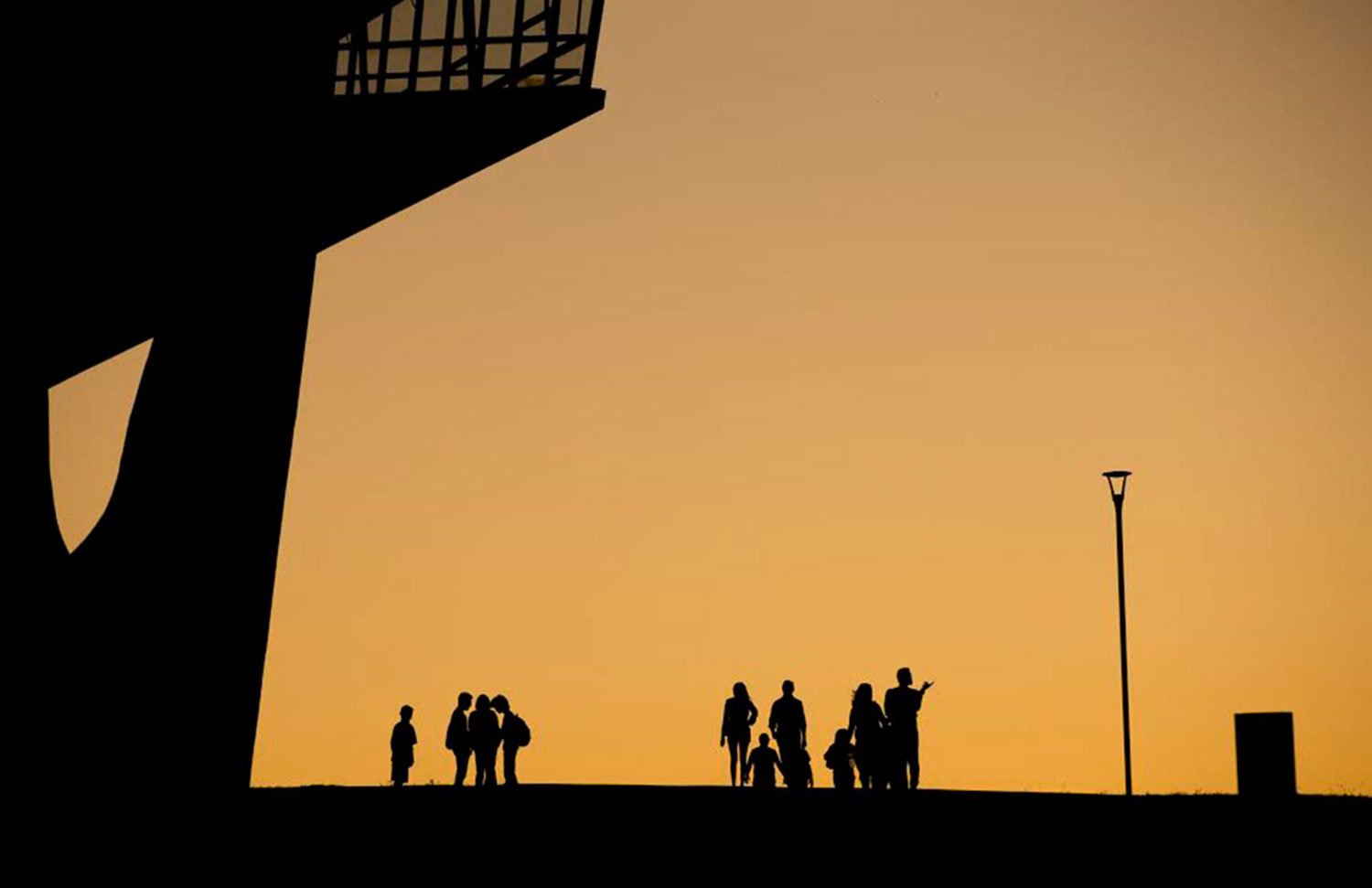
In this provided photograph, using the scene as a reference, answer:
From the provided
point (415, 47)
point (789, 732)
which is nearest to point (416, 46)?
point (415, 47)

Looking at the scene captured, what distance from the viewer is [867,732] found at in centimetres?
2348

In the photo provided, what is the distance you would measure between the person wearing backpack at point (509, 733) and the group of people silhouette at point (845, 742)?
370cm

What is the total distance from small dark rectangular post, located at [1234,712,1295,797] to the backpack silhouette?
969 centimetres

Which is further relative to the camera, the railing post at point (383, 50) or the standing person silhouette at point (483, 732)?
the standing person silhouette at point (483, 732)

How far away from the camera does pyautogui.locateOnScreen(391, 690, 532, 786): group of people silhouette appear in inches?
1088

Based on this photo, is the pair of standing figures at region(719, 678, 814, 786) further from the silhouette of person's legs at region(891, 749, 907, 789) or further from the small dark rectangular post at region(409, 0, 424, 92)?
the small dark rectangular post at region(409, 0, 424, 92)

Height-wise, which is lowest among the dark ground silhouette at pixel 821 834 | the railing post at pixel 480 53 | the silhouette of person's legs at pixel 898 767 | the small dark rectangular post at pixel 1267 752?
the dark ground silhouette at pixel 821 834

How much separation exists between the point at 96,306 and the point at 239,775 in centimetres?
540

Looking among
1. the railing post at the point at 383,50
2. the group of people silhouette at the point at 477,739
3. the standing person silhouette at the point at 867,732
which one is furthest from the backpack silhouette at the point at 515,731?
the railing post at the point at 383,50

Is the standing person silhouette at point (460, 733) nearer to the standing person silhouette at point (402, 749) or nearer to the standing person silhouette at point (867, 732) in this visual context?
the standing person silhouette at point (402, 749)

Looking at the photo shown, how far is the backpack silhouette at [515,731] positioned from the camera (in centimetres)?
2820

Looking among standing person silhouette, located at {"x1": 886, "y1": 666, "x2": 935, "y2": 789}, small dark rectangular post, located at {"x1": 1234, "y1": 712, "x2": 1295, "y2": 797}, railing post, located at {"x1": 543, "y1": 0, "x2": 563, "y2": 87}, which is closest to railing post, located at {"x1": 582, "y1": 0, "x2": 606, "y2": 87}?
railing post, located at {"x1": 543, "y1": 0, "x2": 563, "y2": 87}

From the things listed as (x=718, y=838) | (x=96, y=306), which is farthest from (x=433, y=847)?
(x=96, y=306)

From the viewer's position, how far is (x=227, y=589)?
63.1ft
